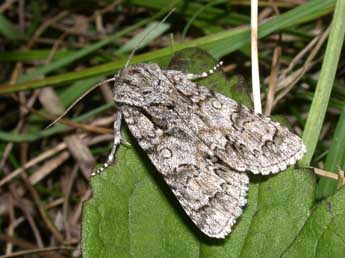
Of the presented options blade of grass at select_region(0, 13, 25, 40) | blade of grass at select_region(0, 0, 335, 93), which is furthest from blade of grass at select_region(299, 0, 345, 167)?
blade of grass at select_region(0, 13, 25, 40)

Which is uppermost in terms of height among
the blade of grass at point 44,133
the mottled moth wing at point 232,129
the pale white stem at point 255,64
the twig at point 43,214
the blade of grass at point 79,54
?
the pale white stem at point 255,64

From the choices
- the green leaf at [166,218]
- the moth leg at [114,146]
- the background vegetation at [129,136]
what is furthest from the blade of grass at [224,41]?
the green leaf at [166,218]

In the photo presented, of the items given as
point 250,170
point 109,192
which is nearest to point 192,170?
point 250,170

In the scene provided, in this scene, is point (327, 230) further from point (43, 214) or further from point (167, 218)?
point (43, 214)

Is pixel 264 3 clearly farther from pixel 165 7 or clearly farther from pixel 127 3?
pixel 127 3

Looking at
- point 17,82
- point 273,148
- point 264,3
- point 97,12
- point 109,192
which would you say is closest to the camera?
point 109,192

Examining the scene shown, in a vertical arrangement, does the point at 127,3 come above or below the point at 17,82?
above

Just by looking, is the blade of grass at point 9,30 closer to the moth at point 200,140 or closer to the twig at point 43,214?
the twig at point 43,214
